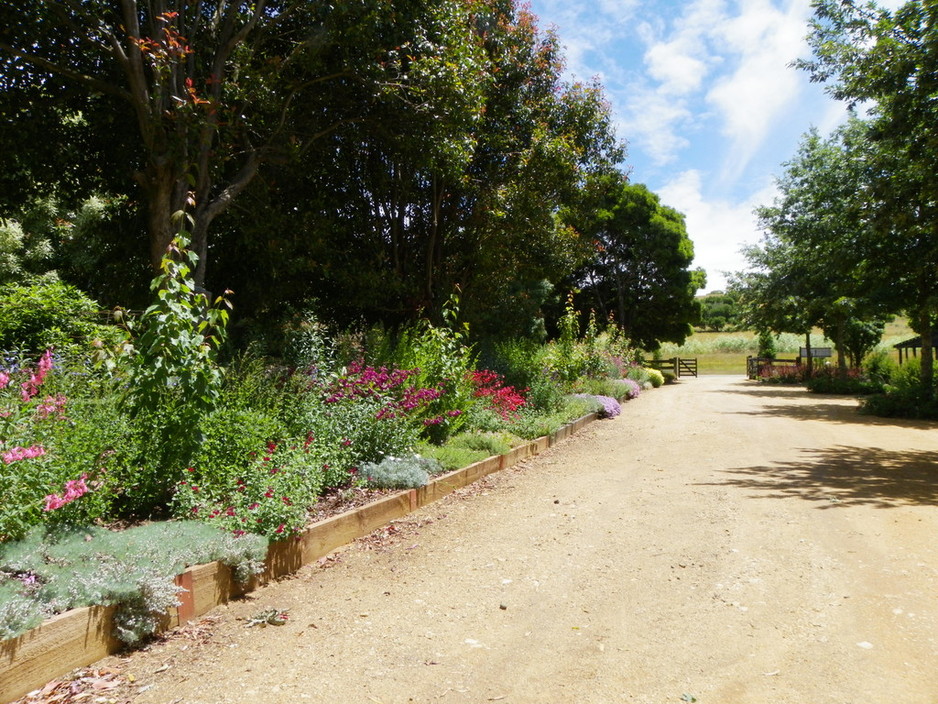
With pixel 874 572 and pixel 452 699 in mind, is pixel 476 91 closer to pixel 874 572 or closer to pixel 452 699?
pixel 874 572

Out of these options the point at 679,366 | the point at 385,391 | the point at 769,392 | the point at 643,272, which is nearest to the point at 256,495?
the point at 385,391

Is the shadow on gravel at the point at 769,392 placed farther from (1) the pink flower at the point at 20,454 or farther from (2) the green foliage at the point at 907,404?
(1) the pink flower at the point at 20,454

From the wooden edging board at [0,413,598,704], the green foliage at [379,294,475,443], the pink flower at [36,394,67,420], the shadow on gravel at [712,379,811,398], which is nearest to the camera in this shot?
the wooden edging board at [0,413,598,704]

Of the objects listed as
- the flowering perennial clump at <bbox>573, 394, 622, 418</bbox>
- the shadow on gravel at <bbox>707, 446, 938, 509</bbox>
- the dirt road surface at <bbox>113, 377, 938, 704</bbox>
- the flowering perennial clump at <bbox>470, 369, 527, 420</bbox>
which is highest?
the flowering perennial clump at <bbox>470, 369, 527, 420</bbox>

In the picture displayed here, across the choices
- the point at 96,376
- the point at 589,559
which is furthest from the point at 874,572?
the point at 96,376

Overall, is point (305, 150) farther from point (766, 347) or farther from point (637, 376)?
point (766, 347)

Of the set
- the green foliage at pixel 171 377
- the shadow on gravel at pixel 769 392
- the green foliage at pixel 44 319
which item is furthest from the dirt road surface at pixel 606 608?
the shadow on gravel at pixel 769 392

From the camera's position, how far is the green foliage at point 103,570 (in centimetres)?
307

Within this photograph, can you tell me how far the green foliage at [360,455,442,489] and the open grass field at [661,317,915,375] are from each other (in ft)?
177

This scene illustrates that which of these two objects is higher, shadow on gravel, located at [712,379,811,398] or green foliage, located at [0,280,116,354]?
green foliage, located at [0,280,116,354]

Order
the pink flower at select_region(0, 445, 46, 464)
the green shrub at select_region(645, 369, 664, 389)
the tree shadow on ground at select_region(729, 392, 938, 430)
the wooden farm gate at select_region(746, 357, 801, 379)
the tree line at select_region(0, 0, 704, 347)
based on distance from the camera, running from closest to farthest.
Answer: the pink flower at select_region(0, 445, 46, 464) < the tree line at select_region(0, 0, 704, 347) < the tree shadow on ground at select_region(729, 392, 938, 430) < the green shrub at select_region(645, 369, 664, 389) < the wooden farm gate at select_region(746, 357, 801, 379)

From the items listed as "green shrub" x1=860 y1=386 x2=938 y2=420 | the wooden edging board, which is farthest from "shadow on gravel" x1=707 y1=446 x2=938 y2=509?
"green shrub" x1=860 y1=386 x2=938 y2=420

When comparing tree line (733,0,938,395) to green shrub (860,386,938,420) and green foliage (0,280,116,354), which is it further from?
green foliage (0,280,116,354)

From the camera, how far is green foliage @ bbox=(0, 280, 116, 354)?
261 inches
